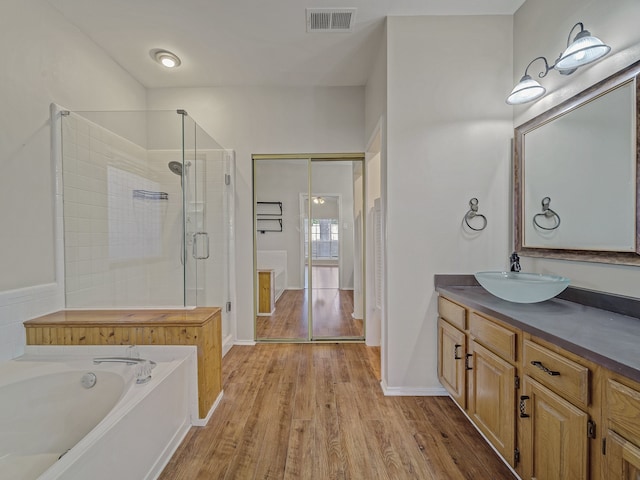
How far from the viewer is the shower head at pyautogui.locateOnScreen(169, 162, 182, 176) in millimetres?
2482

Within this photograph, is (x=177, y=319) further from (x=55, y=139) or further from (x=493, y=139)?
(x=493, y=139)

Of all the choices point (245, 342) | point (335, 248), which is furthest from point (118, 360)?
point (335, 248)

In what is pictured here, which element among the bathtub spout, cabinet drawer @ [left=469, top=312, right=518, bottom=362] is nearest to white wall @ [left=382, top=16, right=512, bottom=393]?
cabinet drawer @ [left=469, top=312, right=518, bottom=362]

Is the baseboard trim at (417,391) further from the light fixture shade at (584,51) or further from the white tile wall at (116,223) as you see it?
the light fixture shade at (584,51)

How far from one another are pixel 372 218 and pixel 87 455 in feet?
9.11

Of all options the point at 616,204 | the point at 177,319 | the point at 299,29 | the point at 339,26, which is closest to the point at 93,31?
the point at 299,29

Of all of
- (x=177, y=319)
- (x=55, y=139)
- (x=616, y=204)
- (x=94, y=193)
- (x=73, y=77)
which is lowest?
(x=177, y=319)

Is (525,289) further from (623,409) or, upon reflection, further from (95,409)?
(95,409)

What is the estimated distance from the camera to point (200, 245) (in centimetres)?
280

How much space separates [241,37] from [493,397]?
3.13 meters

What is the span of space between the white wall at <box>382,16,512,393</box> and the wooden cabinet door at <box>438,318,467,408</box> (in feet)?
1.54

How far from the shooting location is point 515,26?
84.7 inches

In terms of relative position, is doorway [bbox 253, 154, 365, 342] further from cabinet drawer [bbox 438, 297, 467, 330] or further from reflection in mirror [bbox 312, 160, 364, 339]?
cabinet drawer [bbox 438, 297, 467, 330]

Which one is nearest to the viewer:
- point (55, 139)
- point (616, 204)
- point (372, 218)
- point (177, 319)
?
point (616, 204)
